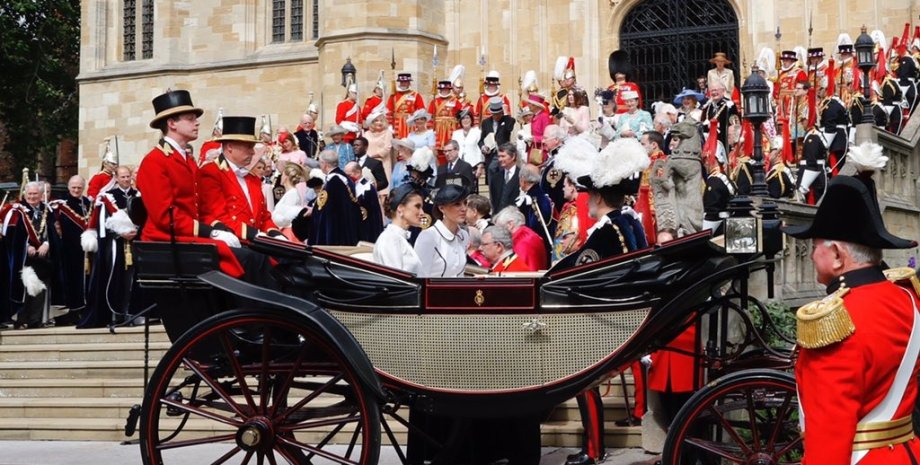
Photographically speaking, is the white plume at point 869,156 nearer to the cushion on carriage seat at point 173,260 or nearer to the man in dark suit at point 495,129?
the cushion on carriage seat at point 173,260

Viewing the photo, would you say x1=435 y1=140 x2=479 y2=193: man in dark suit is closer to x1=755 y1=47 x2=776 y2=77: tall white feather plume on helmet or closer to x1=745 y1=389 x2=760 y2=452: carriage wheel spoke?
x1=755 y1=47 x2=776 y2=77: tall white feather plume on helmet

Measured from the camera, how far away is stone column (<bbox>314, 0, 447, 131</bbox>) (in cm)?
2611

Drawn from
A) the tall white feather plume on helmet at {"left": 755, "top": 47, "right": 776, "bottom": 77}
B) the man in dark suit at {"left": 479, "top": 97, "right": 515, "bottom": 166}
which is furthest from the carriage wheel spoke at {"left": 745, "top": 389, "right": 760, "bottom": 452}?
the tall white feather plume on helmet at {"left": 755, "top": 47, "right": 776, "bottom": 77}

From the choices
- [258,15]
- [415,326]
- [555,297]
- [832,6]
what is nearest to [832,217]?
[555,297]

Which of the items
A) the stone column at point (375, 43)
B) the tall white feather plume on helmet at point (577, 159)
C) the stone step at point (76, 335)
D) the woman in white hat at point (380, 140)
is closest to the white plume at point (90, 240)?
the stone step at point (76, 335)

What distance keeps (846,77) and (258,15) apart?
16849 millimetres

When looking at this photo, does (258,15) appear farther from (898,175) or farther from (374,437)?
(374,437)

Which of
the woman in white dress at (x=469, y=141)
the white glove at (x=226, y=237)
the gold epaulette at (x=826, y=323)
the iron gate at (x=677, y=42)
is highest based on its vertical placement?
the iron gate at (x=677, y=42)

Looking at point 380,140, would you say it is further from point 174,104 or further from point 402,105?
point 174,104

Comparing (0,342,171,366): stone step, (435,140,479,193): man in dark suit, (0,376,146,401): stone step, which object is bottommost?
(0,376,146,401): stone step

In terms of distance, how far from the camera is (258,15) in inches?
1222

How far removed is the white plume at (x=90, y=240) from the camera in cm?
1466

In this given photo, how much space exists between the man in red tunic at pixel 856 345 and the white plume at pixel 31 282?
490 inches

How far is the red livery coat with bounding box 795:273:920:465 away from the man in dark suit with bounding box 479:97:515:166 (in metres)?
14.3
